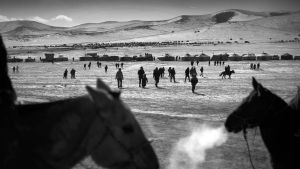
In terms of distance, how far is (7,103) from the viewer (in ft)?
10.6

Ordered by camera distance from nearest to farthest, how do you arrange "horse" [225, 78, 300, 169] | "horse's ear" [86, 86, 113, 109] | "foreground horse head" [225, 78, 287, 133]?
"horse's ear" [86, 86, 113, 109], "horse" [225, 78, 300, 169], "foreground horse head" [225, 78, 287, 133]

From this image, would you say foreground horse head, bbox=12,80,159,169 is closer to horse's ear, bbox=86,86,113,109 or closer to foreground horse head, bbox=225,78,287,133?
horse's ear, bbox=86,86,113,109

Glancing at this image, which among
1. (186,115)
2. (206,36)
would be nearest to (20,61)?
(186,115)

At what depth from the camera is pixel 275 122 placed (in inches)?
229

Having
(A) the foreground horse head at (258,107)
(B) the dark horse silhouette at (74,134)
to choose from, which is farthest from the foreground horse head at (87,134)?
(A) the foreground horse head at (258,107)

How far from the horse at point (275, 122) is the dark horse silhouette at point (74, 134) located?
3.32m

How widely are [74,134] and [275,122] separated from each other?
4.11 metres

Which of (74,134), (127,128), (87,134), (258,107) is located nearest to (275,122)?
(258,107)

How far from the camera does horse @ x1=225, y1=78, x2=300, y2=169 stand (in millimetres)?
5699

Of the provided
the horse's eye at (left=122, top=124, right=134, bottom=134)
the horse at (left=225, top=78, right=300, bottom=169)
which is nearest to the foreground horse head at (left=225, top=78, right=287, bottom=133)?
the horse at (left=225, top=78, right=300, bottom=169)

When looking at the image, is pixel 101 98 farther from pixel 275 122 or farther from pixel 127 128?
pixel 275 122

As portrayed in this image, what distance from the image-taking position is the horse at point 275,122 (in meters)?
5.70

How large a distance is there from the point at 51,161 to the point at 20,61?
76519mm

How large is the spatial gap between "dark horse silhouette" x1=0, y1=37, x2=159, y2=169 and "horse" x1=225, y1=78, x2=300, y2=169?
3.32 meters
